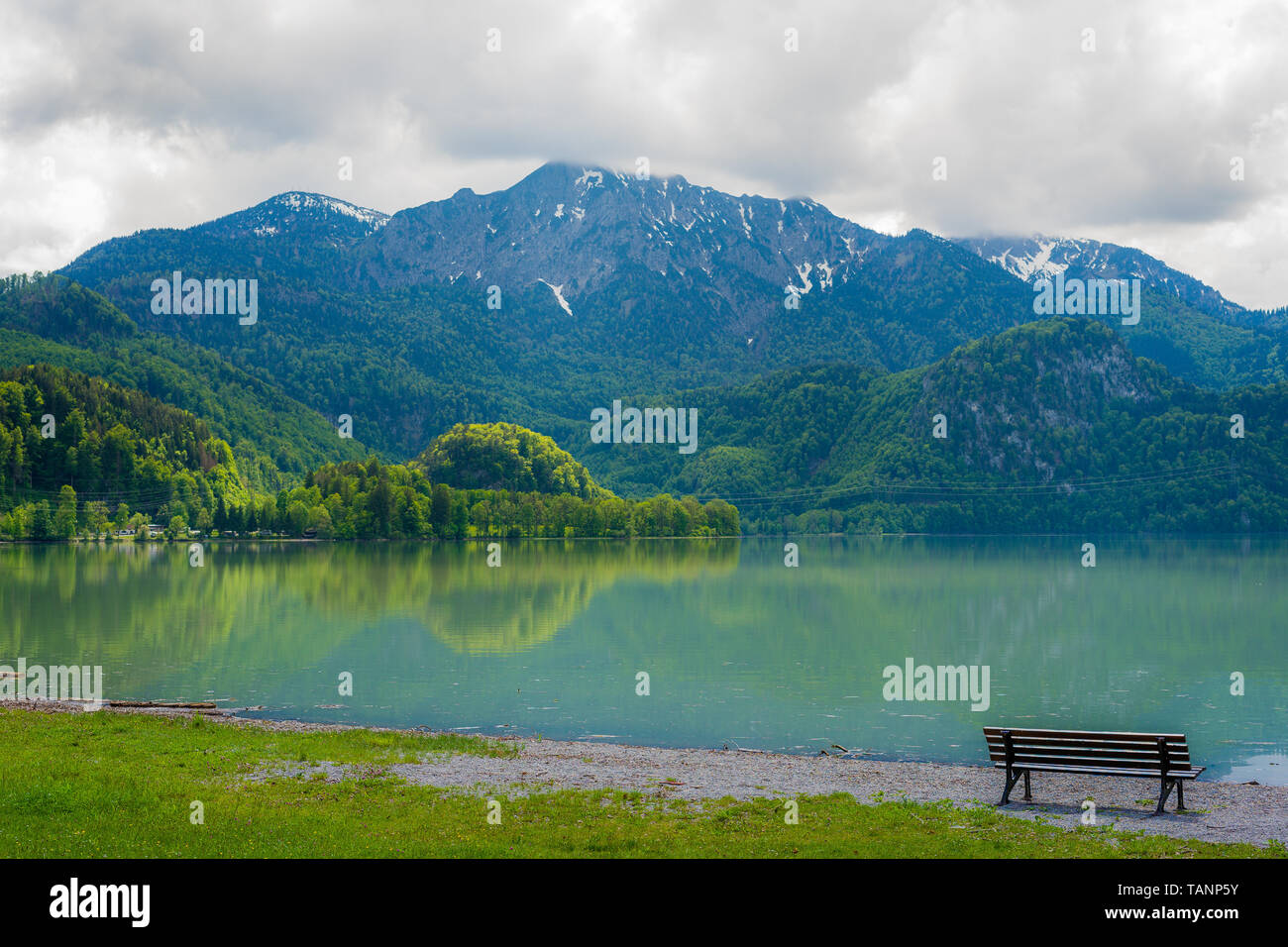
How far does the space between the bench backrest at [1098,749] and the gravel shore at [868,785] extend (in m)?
0.89

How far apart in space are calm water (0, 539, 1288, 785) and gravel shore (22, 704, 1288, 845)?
501cm

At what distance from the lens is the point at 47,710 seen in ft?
102

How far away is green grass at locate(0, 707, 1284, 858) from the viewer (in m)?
15.4

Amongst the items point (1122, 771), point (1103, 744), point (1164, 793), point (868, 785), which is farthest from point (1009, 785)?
point (868, 785)

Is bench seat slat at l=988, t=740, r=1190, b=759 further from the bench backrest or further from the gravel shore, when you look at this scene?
the gravel shore

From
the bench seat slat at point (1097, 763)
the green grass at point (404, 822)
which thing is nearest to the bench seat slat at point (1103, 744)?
the bench seat slat at point (1097, 763)

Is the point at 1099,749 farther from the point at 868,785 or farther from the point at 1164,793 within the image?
the point at 868,785

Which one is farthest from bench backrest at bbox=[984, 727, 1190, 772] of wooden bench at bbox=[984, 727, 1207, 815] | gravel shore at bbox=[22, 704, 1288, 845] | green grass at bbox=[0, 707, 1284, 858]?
green grass at bbox=[0, 707, 1284, 858]

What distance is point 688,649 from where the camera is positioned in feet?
179

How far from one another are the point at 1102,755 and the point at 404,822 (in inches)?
520

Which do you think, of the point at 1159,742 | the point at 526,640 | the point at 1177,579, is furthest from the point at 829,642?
the point at 1177,579

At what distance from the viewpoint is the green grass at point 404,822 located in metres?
15.4
